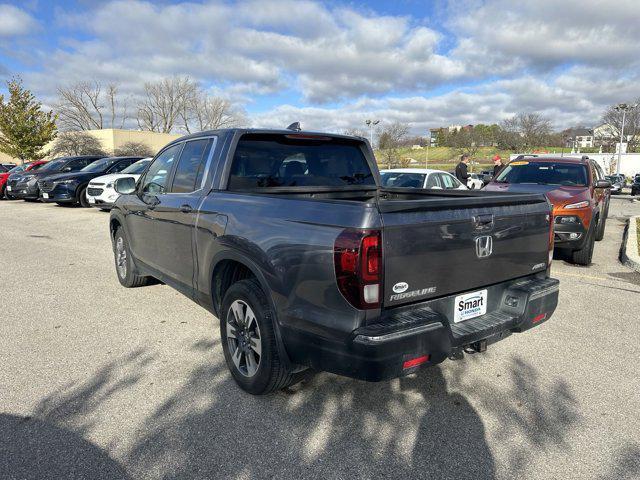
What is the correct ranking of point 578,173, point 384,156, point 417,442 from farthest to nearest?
point 384,156
point 578,173
point 417,442

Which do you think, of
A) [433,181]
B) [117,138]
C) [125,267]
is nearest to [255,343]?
[125,267]

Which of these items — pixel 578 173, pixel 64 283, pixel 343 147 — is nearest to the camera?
pixel 343 147

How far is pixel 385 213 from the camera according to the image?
94.0 inches

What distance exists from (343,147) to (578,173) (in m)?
5.84

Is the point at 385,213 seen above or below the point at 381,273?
above

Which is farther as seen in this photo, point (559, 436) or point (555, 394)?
point (555, 394)

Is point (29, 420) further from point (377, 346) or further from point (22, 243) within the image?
point (22, 243)

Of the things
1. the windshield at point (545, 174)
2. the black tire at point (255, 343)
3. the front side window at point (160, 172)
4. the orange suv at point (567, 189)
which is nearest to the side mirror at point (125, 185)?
the front side window at point (160, 172)

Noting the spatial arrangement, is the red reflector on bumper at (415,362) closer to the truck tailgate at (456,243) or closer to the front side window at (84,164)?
the truck tailgate at (456,243)

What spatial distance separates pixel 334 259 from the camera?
240 centimetres

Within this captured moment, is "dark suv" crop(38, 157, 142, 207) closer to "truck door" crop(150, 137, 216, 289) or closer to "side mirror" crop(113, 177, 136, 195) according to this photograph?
"side mirror" crop(113, 177, 136, 195)

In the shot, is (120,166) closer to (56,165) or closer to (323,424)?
(56,165)

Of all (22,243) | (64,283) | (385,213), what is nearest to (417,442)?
(385,213)

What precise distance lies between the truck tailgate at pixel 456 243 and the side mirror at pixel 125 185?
372cm
